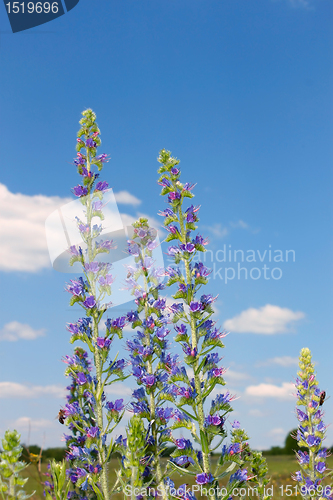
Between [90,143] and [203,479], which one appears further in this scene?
[90,143]

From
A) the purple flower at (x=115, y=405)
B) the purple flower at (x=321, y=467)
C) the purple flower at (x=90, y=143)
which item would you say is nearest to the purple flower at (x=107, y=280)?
the purple flower at (x=115, y=405)

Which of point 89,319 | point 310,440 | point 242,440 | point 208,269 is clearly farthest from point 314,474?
point 89,319

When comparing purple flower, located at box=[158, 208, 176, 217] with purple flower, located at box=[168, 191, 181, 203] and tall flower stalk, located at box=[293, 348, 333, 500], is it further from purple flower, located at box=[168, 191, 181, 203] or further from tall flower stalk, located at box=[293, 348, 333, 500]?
tall flower stalk, located at box=[293, 348, 333, 500]

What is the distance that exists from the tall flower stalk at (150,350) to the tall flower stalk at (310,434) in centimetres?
319

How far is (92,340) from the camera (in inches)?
347

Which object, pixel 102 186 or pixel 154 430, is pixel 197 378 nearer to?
pixel 154 430

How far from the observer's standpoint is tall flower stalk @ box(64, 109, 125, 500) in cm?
817

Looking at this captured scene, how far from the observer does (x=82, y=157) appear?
10.4 meters

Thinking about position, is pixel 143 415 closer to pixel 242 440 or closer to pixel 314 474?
pixel 242 440

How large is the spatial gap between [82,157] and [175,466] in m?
7.09

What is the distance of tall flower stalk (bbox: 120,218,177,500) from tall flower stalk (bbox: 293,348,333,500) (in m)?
3.19

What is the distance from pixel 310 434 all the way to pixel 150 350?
4075 millimetres

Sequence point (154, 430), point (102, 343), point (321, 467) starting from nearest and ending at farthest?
point (154, 430), point (102, 343), point (321, 467)

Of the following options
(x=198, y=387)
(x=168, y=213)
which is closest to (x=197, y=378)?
(x=198, y=387)
